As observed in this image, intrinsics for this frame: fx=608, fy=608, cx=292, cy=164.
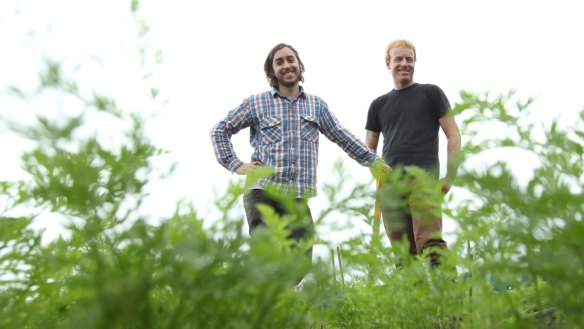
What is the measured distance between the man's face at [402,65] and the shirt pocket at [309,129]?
1013 mm

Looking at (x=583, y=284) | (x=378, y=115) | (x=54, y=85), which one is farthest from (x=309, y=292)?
(x=378, y=115)

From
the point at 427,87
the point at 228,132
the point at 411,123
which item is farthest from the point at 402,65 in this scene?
the point at 228,132

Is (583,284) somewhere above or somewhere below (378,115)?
below

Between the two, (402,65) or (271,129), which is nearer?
(271,129)

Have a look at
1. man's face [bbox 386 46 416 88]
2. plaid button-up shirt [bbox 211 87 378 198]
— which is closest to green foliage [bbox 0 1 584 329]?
plaid button-up shirt [bbox 211 87 378 198]

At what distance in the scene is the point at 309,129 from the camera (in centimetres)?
471

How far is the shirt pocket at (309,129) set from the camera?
184 inches

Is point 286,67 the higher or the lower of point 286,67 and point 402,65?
the lower

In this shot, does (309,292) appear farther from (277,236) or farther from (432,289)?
(432,289)

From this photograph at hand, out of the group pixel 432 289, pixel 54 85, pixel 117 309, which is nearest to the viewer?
pixel 117 309

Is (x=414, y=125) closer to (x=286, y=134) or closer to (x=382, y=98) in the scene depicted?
(x=382, y=98)

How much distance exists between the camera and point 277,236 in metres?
1.28

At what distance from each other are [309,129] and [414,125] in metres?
0.94

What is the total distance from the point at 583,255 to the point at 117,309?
0.89m
